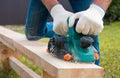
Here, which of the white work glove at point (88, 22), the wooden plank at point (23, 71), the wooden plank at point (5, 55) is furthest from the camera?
the wooden plank at point (5, 55)

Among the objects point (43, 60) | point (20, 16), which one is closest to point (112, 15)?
point (20, 16)

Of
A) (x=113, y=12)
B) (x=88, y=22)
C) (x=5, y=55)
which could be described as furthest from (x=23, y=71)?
(x=113, y=12)

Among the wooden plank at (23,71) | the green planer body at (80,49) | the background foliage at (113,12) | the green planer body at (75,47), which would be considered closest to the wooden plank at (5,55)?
the wooden plank at (23,71)

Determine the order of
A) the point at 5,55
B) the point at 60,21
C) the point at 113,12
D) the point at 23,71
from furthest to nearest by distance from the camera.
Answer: the point at 113,12
the point at 5,55
the point at 23,71
the point at 60,21

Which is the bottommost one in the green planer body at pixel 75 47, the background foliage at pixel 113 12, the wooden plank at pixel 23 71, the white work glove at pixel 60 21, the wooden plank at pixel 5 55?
the background foliage at pixel 113 12

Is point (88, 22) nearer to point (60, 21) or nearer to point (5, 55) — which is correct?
point (60, 21)

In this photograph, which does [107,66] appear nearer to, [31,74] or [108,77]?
[108,77]

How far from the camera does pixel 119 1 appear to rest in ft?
35.4

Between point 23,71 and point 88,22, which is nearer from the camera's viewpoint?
point 88,22

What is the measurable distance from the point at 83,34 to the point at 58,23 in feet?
0.45

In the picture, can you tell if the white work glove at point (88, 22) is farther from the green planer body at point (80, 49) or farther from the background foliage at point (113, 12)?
the background foliage at point (113, 12)

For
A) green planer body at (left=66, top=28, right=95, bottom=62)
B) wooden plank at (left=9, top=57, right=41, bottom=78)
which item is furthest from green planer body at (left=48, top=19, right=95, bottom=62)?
wooden plank at (left=9, top=57, right=41, bottom=78)

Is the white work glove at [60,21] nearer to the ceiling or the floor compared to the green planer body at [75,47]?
nearer to the ceiling

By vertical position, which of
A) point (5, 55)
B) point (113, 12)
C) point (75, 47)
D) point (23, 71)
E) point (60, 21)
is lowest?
point (113, 12)
